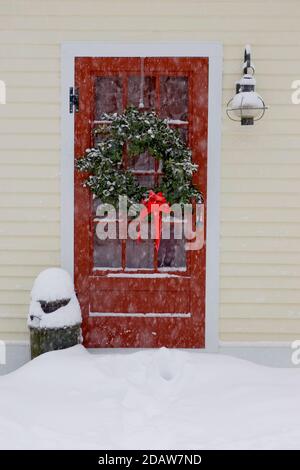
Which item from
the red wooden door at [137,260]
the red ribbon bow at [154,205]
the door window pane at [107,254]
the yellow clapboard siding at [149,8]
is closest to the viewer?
the red ribbon bow at [154,205]

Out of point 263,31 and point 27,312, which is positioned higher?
point 263,31

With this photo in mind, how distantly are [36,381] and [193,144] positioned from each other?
8.40 feet

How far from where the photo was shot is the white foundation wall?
6.17 m

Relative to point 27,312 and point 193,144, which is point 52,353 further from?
point 193,144

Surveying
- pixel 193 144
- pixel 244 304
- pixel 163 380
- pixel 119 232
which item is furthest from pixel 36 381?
pixel 193 144

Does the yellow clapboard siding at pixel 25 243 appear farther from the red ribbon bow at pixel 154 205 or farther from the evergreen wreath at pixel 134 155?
the red ribbon bow at pixel 154 205

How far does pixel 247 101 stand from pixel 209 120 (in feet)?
1.53

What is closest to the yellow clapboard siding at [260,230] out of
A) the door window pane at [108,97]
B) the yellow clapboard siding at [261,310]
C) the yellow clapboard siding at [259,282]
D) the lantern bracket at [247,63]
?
the yellow clapboard siding at [259,282]

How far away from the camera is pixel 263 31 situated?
618 centimetres

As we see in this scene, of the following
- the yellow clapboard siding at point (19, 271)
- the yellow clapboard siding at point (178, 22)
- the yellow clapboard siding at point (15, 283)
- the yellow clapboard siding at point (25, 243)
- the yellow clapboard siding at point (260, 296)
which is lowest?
the yellow clapboard siding at point (260, 296)

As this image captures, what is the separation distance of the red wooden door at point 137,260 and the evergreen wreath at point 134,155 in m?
0.29

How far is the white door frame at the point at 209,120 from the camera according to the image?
6188mm

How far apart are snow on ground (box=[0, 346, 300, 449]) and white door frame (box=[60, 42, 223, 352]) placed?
1.05 meters

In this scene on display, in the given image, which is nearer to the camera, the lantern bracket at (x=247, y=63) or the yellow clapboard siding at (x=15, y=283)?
the lantern bracket at (x=247, y=63)
